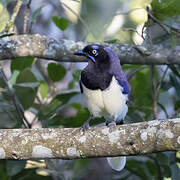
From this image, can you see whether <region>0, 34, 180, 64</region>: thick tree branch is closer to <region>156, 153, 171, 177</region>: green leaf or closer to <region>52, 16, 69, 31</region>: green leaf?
<region>52, 16, 69, 31</region>: green leaf

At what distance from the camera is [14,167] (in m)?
4.29

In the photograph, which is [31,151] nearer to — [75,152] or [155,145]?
[75,152]

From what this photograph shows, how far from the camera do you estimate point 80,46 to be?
14.2 ft

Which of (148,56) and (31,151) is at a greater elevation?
(148,56)

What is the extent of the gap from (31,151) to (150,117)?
1963 mm

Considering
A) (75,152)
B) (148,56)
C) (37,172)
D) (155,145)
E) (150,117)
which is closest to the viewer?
(155,145)

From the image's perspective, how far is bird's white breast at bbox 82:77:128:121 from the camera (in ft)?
13.7

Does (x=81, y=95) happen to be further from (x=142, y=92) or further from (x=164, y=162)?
(x=164, y=162)

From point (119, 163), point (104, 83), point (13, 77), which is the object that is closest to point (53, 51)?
point (104, 83)

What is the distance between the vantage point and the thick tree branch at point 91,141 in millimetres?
2984

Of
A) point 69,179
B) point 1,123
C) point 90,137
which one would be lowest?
point 69,179

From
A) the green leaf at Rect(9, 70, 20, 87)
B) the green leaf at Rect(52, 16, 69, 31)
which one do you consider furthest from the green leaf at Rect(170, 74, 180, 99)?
the green leaf at Rect(9, 70, 20, 87)

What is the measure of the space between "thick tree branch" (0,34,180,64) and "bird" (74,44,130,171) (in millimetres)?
145

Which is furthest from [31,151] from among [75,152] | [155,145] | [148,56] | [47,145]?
[148,56]
